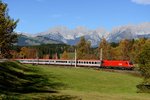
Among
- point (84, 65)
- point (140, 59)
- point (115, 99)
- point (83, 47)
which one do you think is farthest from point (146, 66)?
point (83, 47)

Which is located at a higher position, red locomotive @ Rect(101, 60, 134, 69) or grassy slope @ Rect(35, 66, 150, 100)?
red locomotive @ Rect(101, 60, 134, 69)

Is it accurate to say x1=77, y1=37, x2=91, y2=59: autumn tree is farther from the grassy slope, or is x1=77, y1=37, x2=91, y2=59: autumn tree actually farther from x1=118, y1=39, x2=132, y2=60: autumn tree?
the grassy slope

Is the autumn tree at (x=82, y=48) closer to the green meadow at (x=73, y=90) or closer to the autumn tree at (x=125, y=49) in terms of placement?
the autumn tree at (x=125, y=49)

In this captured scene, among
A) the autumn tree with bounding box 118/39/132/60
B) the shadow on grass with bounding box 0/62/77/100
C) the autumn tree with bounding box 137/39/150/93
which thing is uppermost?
the autumn tree with bounding box 118/39/132/60

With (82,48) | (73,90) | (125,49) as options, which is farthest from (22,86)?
(125,49)

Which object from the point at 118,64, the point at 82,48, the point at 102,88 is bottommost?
the point at 102,88

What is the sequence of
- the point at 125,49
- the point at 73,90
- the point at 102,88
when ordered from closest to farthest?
the point at 73,90, the point at 102,88, the point at 125,49

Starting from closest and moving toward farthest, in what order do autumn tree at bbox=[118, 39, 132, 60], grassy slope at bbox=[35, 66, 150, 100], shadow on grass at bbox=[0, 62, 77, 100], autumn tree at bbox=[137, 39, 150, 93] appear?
1. shadow on grass at bbox=[0, 62, 77, 100]
2. grassy slope at bbox=[35, 66, 150, 100]
3. autumn tree at bbox=[137, 39, 150, 93]
4. autumn tree at bbox=[118, 39, 132, 60]

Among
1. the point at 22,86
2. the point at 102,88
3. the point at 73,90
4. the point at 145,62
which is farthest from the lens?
the point at 102,88

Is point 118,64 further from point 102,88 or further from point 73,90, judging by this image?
point 73,90

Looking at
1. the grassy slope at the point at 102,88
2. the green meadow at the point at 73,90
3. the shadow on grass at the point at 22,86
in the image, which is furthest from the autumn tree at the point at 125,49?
the shadow on grass at the point at 22,86

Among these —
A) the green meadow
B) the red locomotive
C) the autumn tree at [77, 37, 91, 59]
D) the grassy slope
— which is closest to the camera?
the green meadow

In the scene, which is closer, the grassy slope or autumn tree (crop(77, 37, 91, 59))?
the grassy slope

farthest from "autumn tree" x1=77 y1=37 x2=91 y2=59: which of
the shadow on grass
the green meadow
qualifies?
the shadow on grass
